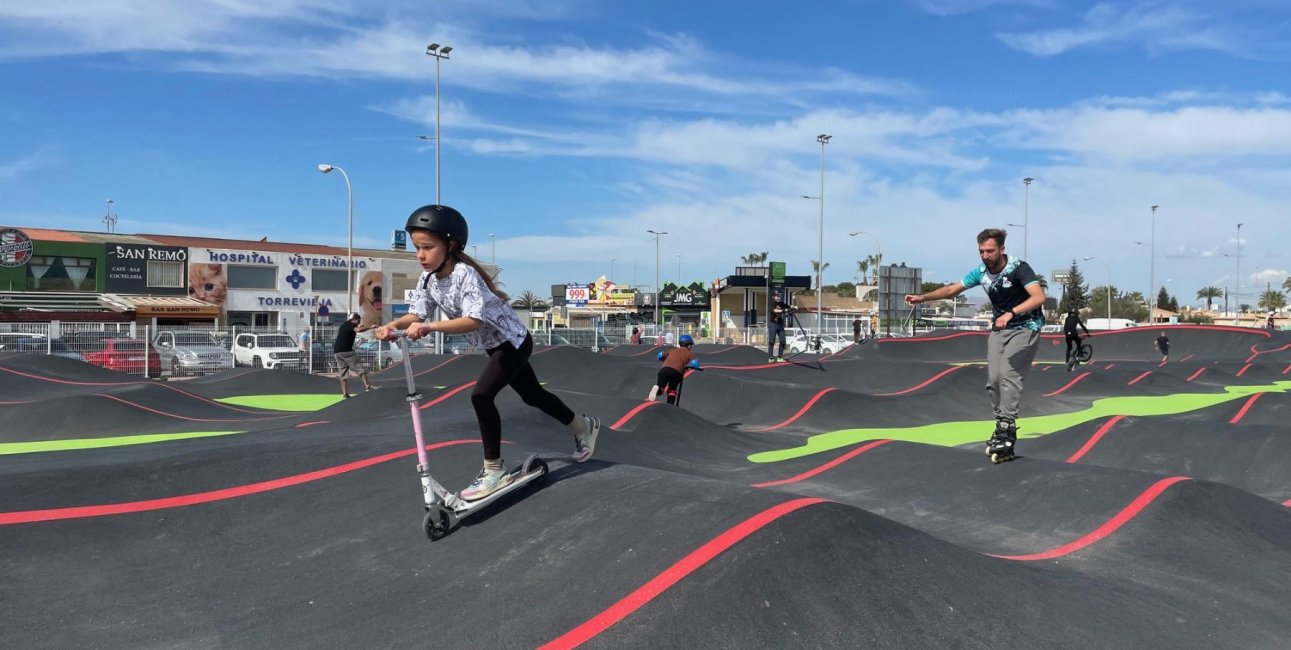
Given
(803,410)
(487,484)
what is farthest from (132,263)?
(487,484)

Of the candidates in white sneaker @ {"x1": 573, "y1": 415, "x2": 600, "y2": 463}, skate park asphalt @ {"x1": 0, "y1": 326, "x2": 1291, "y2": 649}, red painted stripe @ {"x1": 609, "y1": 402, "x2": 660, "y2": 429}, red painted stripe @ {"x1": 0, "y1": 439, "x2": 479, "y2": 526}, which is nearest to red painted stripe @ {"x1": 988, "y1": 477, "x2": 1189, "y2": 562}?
skate park asphalt @ {"x1": 0, "y1": 326, "x2": 1291, "y2": 649}

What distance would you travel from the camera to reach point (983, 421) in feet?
45.1

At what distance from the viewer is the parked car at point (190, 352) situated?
23.2 m

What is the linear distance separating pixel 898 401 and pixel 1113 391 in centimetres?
701

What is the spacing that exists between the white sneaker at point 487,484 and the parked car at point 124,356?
71.6 ft

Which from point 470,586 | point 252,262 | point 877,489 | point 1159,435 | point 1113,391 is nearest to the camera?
point 470,586

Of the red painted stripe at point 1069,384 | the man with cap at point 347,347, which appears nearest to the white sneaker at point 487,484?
the man with cap at point 347,347

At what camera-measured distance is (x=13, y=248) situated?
39562 millimetres

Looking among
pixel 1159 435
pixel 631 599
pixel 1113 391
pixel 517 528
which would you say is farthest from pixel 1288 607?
pixel 1113 391

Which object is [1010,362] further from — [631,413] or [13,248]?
[13,248]

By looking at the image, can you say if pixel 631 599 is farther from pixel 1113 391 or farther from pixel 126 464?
pixel 1113 391

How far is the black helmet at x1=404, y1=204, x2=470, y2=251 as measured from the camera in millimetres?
4164

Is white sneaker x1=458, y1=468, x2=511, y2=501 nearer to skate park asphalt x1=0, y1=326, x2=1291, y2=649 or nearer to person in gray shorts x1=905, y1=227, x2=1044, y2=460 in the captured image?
skate park asphalt x1=0, y1=326, x2=1291, y2=649

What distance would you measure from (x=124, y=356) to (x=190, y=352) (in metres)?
1.87
